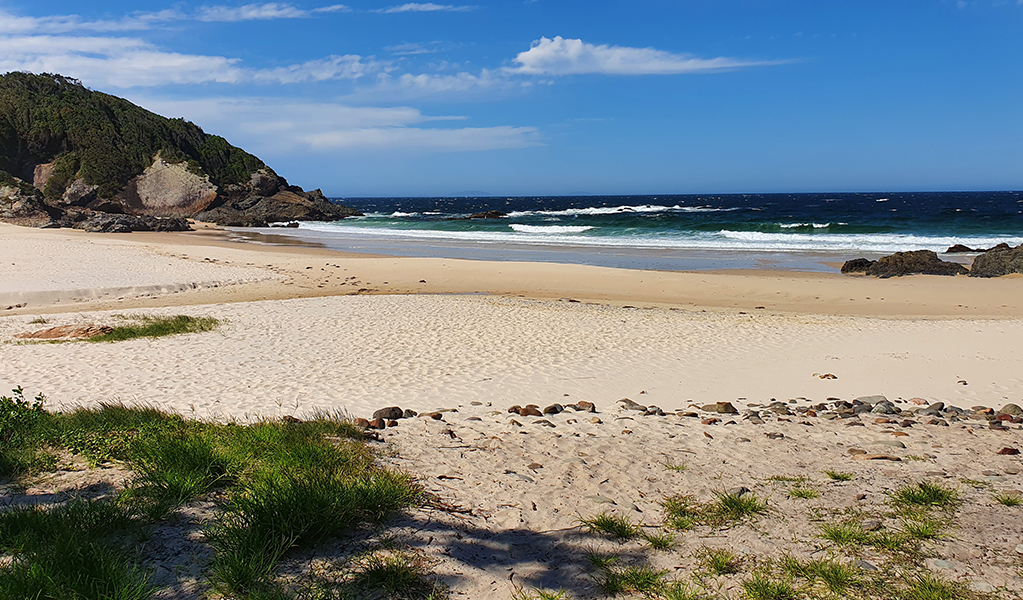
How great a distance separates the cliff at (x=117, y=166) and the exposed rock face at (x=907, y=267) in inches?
1776

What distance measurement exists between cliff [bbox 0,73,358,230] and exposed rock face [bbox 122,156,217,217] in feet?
0.26

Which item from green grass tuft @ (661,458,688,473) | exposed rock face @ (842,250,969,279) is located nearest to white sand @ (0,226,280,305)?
green grass tuft @ (661,458,688,473)

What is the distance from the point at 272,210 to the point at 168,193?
8.49m

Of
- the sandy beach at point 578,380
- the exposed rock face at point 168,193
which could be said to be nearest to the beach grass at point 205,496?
the sandy beach at point 578,380

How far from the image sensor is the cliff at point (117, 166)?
5356 centimetres

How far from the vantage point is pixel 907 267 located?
22016 mm

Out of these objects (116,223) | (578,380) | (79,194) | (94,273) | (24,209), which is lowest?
(578,380)

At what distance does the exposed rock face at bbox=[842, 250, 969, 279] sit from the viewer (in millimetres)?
21922

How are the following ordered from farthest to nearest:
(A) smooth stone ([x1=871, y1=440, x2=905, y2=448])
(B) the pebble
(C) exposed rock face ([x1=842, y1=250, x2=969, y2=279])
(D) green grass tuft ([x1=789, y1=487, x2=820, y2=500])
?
(C) exposed rock face ([x1=842, y1=250, x2=969, y2=279]) → (A) smooth stone ([x1=871, y1=440, x2=905, y2=448]) → (B) the pebble → (D) green grass tuft ([x1=789, y1=487, x2=820, y2=500])

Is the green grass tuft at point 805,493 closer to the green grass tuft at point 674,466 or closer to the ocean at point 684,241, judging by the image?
the green grass tuft at point 674,466

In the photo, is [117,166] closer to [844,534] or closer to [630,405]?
[630,405]

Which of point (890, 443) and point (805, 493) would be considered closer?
point (805, 493)

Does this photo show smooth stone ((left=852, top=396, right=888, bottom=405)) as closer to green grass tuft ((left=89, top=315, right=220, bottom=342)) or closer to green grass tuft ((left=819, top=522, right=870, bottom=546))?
green grass tuft ((left=819, top=522, right=870, bottom=546))

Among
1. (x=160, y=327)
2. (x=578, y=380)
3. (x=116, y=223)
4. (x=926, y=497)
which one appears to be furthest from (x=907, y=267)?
(x=116, y=223)
